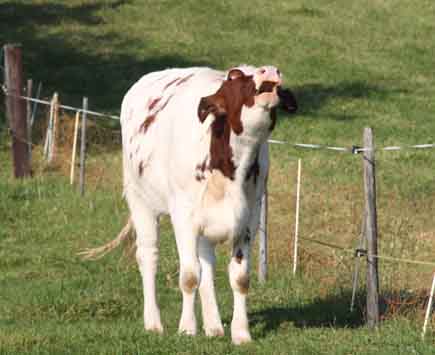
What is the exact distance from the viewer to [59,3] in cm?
3872

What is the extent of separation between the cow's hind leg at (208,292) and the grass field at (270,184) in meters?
0.35

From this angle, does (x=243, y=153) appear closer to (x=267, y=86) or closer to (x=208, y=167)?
(x=208, y=167)

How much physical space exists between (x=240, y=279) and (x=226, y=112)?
147 cm

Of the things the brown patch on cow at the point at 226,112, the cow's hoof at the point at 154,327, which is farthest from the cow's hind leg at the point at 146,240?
the brown patch on cow at the point at 226,112

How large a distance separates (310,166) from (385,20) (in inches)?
744

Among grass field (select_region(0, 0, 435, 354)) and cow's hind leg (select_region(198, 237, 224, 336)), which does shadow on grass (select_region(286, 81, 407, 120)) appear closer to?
grass field (select_region(0, 0, 435, 354))

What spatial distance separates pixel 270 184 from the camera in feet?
60.2

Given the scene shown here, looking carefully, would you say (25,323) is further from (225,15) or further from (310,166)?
(225,15)

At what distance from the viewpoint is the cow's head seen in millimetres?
8320

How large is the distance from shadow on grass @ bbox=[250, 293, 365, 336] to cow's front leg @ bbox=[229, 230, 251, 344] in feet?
1.59

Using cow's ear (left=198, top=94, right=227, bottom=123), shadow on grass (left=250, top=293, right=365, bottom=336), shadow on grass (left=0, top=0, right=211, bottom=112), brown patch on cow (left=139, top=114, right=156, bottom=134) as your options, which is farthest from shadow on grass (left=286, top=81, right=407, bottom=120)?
cow's ear (left=198, top=94, right=227, bottom=123)

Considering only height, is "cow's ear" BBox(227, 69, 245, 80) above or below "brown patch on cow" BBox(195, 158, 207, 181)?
above

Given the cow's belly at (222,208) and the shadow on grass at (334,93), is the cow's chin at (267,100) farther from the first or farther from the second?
the shadow on grass at (334,93)

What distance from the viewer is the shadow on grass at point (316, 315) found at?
33.1ft
